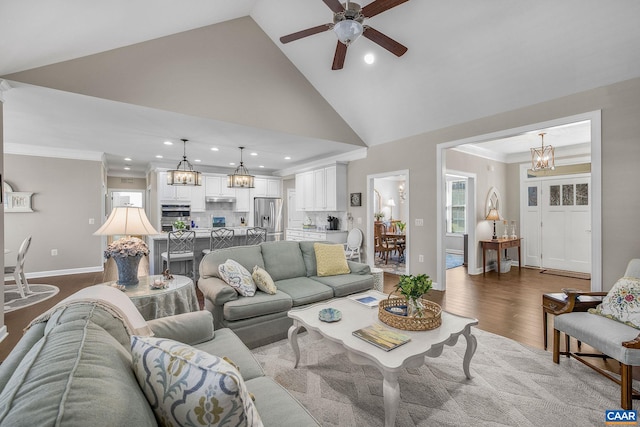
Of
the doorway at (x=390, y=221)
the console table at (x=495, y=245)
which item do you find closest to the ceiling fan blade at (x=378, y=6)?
the doorway at (x=390, y=221)

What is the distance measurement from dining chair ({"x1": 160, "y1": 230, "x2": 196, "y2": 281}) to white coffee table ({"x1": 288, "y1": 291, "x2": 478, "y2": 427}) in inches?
123

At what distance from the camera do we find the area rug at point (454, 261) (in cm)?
691

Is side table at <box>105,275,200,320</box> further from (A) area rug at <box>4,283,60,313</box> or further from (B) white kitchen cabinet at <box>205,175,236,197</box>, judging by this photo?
(B) white kitchen cabinet at <box>205,175,236,197</box>

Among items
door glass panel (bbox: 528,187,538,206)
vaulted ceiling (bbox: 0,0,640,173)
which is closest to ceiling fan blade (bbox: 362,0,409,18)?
vaulted ceiling (bbox: 0,0,640,173)

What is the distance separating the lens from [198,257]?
543cm

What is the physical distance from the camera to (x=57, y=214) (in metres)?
5.95

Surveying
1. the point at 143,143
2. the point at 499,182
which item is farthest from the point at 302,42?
the point at 499,182

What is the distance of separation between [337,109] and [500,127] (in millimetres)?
2727

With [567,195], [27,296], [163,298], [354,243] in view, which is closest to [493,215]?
[567,195]

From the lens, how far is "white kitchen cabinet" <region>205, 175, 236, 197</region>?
782 centimetres

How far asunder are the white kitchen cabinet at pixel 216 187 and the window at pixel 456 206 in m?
6.76

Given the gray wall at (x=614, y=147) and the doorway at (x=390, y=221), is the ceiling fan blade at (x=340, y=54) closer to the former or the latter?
the gray wall at (x=614, y=147)

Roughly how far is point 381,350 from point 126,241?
240cm

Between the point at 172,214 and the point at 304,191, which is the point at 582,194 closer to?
the point at 304,191
